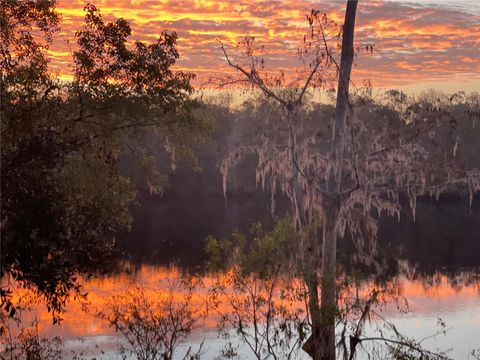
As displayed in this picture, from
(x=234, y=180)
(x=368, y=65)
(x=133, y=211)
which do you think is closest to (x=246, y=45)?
(x=368, y=65)

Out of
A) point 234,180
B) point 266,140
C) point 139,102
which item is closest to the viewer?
point 139,102

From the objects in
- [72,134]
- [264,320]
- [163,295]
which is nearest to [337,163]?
[264,320]

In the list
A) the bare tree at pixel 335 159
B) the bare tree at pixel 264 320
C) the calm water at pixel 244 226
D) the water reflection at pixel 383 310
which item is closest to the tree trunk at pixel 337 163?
the bare tree at pixel 335 159

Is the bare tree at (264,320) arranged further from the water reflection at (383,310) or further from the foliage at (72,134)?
the foliage at (72,134)

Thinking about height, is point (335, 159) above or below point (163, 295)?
above

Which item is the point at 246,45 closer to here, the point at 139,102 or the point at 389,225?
the point at 139,102

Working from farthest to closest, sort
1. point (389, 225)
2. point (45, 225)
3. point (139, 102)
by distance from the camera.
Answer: point (389, 225) → point (139, 102) → point (45, 225)

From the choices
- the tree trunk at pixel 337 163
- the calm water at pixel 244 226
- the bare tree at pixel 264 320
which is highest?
the tree trunk at pixel 337 163

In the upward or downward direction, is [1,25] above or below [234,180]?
above

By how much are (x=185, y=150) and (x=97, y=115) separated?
2.41m

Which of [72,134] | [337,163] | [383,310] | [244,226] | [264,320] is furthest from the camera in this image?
[244,226]

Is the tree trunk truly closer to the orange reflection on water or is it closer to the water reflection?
the water reflection

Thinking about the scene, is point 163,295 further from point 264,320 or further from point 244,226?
point 244,226

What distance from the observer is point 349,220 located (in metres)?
18.6
